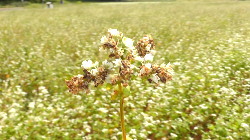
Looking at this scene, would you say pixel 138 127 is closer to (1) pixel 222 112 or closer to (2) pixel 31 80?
(1) pixel 222 112

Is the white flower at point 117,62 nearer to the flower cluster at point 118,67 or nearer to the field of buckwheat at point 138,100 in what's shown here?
the flower cluster at point 118,67

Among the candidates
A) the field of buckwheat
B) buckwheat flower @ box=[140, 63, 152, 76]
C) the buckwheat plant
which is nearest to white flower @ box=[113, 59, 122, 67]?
the buckwheat plant

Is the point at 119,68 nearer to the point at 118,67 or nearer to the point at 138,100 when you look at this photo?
the point at 118,67

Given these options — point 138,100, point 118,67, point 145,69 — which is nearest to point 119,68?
point 118,67

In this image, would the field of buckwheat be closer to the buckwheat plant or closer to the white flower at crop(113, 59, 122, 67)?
the buckwheat plant

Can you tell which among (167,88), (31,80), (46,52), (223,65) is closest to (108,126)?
(167,88)

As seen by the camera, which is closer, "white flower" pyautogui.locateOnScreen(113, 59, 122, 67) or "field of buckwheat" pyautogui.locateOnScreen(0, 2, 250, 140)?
"white flower" pyautogui.locateOnScreen(113, 59, 122, 67)

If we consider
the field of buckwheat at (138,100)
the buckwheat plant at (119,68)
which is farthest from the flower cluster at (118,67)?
the field of buckwheat at (138,100)

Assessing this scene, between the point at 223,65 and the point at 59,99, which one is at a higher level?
the point at 223,65
